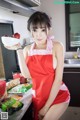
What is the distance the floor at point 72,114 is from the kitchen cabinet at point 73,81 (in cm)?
9

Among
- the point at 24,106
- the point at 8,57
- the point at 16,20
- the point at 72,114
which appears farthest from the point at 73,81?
the point at 24,106

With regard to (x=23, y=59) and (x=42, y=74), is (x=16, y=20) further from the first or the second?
(x=42, y=74)

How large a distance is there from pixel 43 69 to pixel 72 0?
2.30 meters

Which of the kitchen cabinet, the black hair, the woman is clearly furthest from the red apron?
the kitchen cabinet

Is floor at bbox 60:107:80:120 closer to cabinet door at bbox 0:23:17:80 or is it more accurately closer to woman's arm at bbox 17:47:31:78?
cabinet door at bbox 0:23:17:80

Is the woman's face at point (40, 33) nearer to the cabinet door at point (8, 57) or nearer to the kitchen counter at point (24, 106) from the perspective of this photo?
the kitchen counter at point (24, 106)

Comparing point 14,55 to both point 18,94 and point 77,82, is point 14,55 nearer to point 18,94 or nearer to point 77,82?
point 18,94

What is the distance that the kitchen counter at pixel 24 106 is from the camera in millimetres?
1129

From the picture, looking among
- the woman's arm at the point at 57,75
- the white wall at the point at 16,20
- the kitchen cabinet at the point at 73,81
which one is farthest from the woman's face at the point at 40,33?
the kitchen cabinet at the point at 73,81

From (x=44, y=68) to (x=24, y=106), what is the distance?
343mm

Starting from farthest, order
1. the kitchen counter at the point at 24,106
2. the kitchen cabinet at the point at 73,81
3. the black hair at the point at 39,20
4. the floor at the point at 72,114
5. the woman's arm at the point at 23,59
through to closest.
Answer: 1. the kitchen cabinet at the point at 73,81
2. the floor at the point at 72,114
3. the woman's arm at the point at 23,59
4. the black hair at the point at 39,20
5. the kitchen counter at the point at 24,106

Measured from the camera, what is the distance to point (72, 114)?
2.62 metres

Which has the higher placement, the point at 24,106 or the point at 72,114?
the point at 24,106

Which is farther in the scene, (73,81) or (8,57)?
(73,81)
